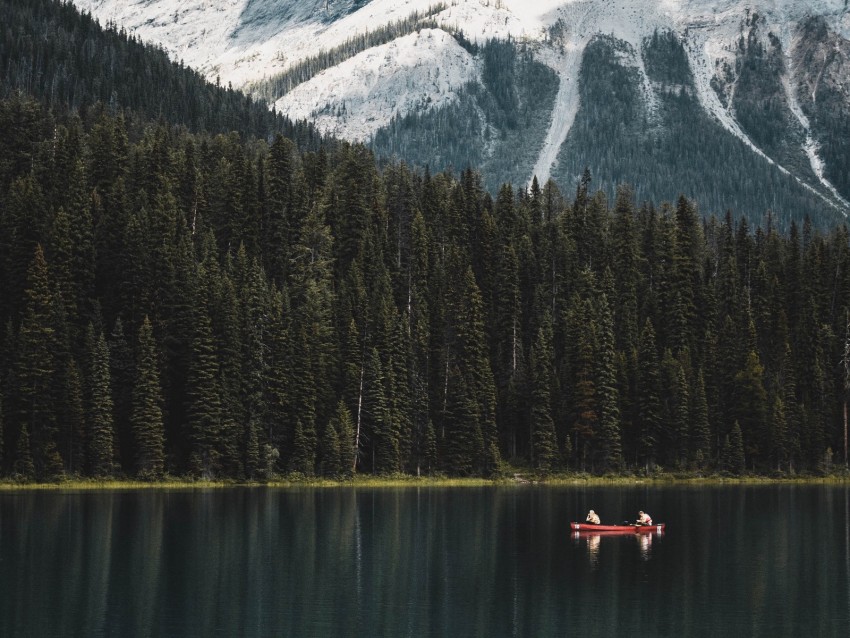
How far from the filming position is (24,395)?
369 feet

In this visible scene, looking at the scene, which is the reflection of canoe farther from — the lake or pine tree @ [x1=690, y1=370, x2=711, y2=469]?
pine tree @ [x1=690, y1=370, x2=711, y2=469]

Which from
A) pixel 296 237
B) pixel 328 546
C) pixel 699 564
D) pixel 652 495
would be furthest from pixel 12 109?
pixel 699 564

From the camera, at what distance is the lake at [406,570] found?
46.8 metres

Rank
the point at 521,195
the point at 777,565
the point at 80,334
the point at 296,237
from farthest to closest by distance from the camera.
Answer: the point at 521,195 < the point at 296,237 < the point at 80,334 < the point at 777,565

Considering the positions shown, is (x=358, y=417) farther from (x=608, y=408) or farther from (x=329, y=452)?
(x=608, y=408)

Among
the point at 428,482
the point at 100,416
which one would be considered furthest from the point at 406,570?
the point at 428,482

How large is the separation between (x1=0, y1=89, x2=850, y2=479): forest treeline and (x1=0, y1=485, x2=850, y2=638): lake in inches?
916

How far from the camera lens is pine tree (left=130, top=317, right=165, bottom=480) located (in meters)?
116

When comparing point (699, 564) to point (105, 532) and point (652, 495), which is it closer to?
point (105, 532)

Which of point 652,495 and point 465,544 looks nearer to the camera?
point 465,544

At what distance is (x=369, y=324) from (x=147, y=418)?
32278mm

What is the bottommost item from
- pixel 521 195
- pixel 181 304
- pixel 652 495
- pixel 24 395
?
pixel 652 495

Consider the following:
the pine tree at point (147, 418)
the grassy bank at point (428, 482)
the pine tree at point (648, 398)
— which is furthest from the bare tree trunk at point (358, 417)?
the pine tree at point (648, 398)

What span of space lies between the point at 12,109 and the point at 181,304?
5484cm
